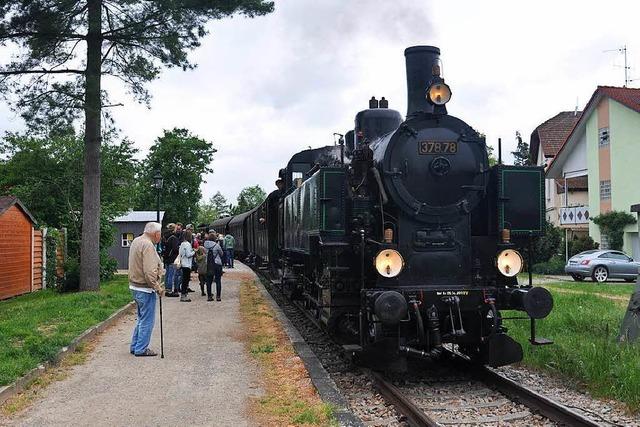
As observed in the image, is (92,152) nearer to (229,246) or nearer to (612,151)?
(229,246)

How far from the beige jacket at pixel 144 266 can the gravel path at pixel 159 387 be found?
0.99 m

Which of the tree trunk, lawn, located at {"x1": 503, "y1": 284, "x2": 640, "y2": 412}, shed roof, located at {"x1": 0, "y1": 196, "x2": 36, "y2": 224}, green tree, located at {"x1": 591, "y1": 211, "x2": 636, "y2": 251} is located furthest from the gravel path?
green tree, located at {"x1": 591, "y1": 211, "x2": 636, "y2": 251}

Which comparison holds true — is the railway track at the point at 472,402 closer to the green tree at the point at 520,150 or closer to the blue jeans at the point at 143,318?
the blue jeans at the point at 143,318

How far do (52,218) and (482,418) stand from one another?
2099 centimetres

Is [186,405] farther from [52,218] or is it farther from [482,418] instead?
[52,218]

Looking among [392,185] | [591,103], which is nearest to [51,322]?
[392,185]

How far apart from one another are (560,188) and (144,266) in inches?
1390

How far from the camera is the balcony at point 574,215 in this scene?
33.7 metres

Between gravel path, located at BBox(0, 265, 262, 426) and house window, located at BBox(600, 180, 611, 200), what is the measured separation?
26.1 metres

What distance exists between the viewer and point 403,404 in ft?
20.0

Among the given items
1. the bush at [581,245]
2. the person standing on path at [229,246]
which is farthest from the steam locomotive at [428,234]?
the bush at [581,245]

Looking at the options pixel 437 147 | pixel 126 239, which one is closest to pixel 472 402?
pixel 437 147

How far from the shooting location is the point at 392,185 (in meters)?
7.42

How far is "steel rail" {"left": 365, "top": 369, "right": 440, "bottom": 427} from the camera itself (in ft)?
18.1
